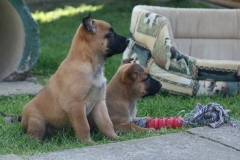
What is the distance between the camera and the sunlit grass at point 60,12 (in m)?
12.7

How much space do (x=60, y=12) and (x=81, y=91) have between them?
870 cm

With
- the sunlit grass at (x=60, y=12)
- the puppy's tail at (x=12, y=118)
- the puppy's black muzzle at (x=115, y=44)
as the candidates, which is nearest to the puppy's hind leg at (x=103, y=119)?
the puppy's black muzzle at (x=115, y=44)

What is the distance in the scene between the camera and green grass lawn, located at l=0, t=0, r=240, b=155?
15.9ft

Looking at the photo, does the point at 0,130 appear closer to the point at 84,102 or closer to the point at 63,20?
the point at 84,102

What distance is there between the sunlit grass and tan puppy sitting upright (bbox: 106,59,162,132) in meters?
7.27

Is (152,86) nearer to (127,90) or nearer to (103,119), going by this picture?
(127,90)

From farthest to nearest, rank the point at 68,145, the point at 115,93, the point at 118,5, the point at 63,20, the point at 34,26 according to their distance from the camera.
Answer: the point at 118,5
the point at 63,20
the point at 34,26
the point at 115,93
the point at 68,145

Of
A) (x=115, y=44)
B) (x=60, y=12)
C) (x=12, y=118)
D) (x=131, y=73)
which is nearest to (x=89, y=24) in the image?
(x=115, y=44)

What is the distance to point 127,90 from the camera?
545 cm

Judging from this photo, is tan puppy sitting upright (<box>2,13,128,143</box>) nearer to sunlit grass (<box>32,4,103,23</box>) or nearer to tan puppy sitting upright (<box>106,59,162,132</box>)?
tan puppy sitting upright (<box>106,59,162,132</box>)

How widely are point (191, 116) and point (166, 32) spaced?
1912mm

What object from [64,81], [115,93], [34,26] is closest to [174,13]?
[34,26]

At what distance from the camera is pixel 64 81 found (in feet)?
16.2

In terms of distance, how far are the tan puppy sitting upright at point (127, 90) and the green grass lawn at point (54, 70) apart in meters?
0.30
